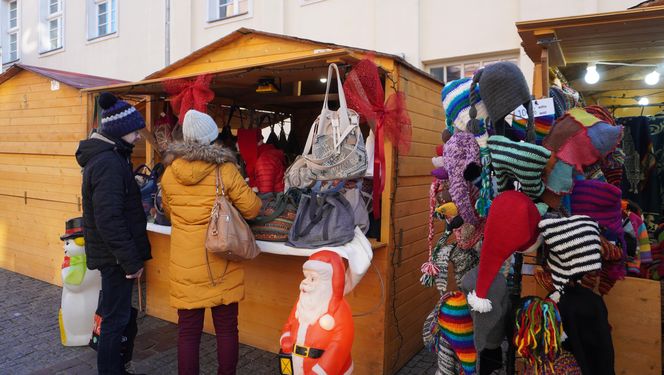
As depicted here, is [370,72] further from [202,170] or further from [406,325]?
[406,325]

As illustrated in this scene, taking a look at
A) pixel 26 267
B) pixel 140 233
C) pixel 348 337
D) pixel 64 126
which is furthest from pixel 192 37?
pixel 348 337

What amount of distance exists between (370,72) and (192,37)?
8332 mm

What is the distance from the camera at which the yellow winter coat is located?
9.64ft

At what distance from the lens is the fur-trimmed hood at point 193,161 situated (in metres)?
Result: 2.93

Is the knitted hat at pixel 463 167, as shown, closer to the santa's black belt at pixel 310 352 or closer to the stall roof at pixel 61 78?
the santa's black belt at pixel 310 352

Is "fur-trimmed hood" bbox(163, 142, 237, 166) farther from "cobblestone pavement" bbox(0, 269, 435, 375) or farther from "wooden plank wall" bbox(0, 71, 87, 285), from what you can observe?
"wooden plank wall" bbox(0, 71, 87, 285)

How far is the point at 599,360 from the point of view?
1977 millimetres

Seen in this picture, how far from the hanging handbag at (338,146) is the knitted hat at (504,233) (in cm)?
115

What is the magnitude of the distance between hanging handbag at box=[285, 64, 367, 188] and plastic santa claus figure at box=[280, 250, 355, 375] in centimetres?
68

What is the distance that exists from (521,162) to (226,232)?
1.73 m

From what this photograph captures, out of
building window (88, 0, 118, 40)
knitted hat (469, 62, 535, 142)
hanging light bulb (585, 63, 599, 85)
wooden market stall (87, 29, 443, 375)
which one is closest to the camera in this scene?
knitted hat (469, 62, 535, 142)

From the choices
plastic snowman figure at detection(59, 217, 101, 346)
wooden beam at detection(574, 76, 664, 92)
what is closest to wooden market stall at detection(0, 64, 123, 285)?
plastic snowman figure at detection(59, 217, 101, 346)

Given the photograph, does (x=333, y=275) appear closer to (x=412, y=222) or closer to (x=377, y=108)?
(x=377, y=108)

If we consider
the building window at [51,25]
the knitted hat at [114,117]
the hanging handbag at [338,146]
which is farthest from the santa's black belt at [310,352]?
the building window at [51,25]
